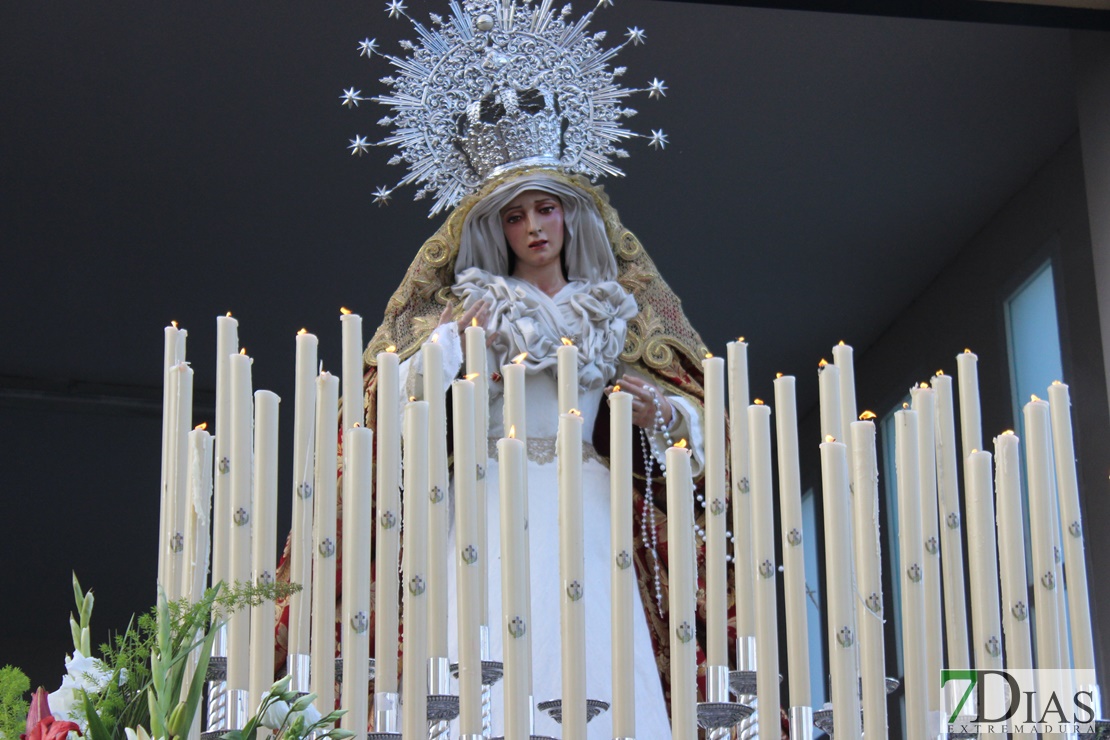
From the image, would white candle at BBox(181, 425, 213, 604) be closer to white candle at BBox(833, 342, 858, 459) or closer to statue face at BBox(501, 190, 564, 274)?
white candle at BBox(833, 342, 858, 459)

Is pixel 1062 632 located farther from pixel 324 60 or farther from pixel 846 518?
pixel 324 60

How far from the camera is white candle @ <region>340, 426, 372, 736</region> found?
2.23 meters

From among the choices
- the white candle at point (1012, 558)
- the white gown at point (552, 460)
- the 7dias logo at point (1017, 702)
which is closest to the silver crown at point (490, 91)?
the white gown at point (552, 460)

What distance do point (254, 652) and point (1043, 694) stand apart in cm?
99

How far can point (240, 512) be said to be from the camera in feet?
7.57

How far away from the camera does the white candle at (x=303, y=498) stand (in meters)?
2.40

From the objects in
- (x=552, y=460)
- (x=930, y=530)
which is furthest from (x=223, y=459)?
(x=552, y=460)

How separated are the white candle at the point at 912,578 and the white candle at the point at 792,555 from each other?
0.11m

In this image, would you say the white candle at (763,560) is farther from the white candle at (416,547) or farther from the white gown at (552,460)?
the white gown at (552,460)

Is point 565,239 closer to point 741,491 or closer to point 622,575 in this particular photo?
point 741,491

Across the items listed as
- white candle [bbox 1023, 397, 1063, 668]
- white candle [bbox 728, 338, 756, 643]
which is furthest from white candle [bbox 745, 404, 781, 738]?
white candle [bbox 1023, 397, 1063, 668]

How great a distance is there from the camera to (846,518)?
2.27 m

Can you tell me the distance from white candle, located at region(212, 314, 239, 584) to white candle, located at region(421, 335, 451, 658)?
0.26 m

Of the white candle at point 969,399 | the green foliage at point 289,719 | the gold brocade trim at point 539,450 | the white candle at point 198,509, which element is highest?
A: the gold brocade trim at point 539,450
